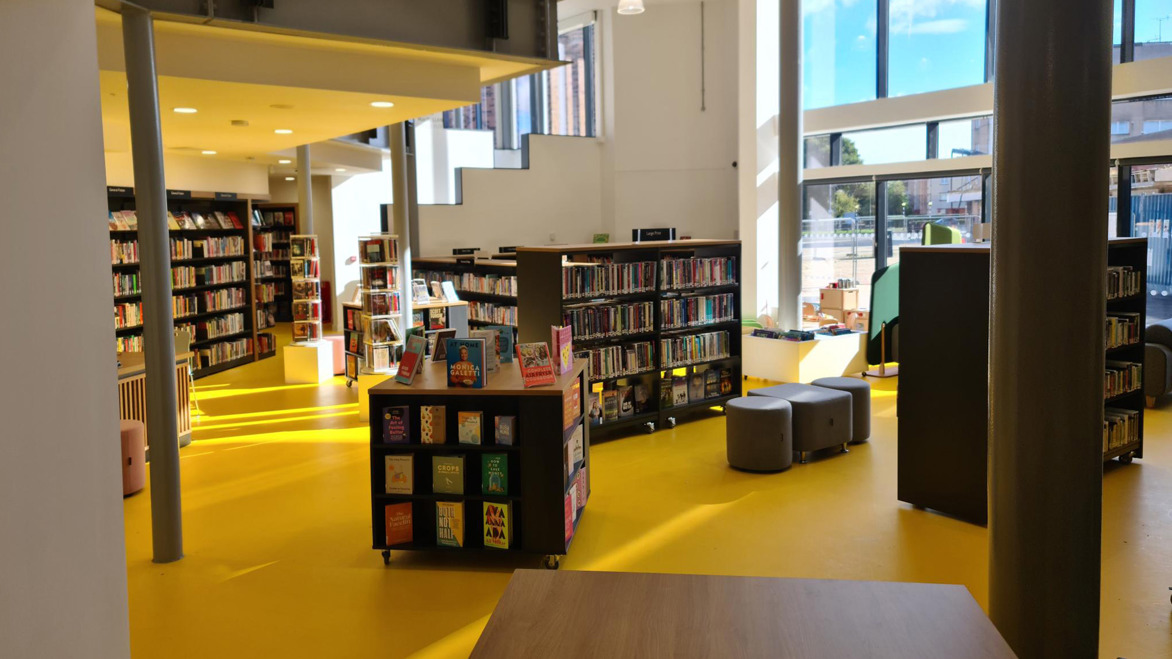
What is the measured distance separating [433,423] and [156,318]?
193cm

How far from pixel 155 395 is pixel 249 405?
199 inches

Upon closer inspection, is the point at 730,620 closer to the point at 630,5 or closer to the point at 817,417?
the point at 817,417

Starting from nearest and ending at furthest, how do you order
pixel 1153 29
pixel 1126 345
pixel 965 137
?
pixel 1126 345 < pixel 1153 29 < pixel 965 137

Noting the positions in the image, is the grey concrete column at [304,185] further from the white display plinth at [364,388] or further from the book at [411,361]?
the book at [411,361]

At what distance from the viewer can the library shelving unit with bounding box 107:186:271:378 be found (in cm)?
1116

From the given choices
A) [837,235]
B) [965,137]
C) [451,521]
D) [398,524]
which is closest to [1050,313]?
[451,521]

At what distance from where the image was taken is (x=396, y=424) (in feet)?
18.2

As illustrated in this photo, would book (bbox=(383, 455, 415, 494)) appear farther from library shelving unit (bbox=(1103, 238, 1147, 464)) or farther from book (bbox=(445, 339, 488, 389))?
library shelving unit (bbox=(1103, 238, 1147, 464))

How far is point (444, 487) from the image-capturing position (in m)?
5.54

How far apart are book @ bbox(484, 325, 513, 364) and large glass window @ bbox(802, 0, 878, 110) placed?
9.92m

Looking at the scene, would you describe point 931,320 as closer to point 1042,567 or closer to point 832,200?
point 1042,567

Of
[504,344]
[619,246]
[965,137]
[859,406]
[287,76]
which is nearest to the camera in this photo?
[504,344]

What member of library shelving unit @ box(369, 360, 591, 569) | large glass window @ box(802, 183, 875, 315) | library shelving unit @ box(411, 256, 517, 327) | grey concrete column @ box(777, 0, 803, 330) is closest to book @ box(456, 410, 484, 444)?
library shelving unit @ box(369, 360, 591, 569)

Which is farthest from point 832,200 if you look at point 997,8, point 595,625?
point 595,625
